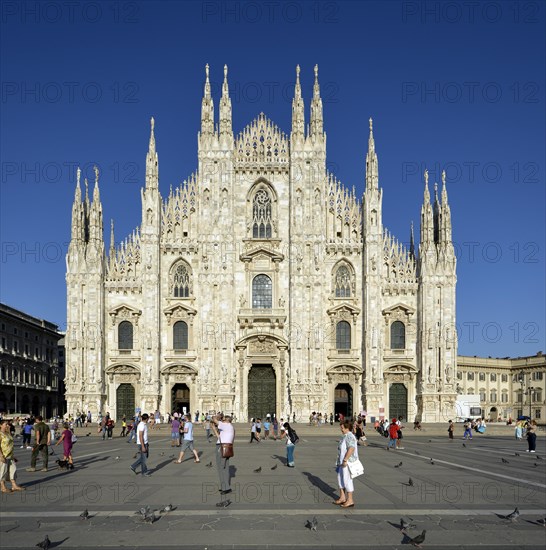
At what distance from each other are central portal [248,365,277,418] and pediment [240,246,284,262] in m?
8.80

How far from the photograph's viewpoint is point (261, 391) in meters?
61.1

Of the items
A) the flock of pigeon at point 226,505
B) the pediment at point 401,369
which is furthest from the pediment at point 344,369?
the flock of pigeon at point 226,505

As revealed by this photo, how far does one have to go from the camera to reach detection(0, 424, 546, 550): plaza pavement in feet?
41.8

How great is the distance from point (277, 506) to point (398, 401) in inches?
1833

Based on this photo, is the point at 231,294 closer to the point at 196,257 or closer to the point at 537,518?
the point at 196,257

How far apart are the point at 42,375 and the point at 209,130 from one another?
44298 mm

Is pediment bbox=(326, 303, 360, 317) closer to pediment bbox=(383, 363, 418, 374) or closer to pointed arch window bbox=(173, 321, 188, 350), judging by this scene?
pediment bbox=(383, 363, 418, 374)

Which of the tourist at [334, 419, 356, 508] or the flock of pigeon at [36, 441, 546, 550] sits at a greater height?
the tourist at [334, 419, 356, 508]

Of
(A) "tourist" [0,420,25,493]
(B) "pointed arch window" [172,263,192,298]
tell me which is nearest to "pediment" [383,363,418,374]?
(B) "pointed arch window" [172,263,192,298]

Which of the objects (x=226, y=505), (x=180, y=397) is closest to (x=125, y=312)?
(x=180, y=397)

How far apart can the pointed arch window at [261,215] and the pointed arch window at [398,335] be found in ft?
41.9

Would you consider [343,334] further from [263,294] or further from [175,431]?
[175,431]

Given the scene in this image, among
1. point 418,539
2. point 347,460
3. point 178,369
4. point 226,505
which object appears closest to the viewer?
point 418,539

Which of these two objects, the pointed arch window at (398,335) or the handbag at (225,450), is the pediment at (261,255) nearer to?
the pointed arch window at (398,335)
